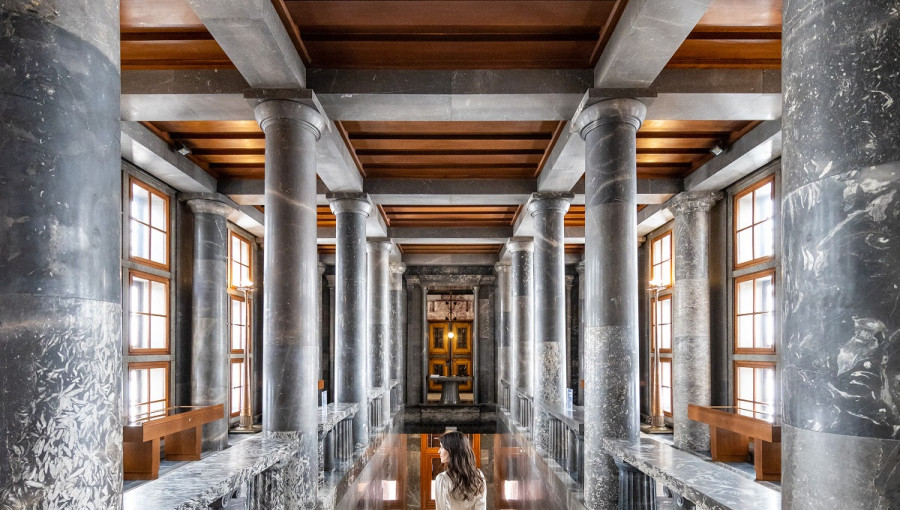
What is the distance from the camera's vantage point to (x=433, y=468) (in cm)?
1131

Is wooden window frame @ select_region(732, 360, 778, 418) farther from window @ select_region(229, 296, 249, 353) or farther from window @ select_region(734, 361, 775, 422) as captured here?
window @ select_region(229, 296, 249, 353)

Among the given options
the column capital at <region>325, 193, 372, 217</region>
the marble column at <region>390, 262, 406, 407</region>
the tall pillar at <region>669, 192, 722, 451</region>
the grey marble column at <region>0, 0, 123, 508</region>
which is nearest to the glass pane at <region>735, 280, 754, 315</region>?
the tall pillar at <region>669, 192, 722, 451</region>

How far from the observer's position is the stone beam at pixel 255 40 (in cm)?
511

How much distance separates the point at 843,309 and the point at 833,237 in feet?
0.74

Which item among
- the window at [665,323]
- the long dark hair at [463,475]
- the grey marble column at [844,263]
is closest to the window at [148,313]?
the long dark hair at [463,475]

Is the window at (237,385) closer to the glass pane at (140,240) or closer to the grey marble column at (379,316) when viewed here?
the grey marble column at (379,316)

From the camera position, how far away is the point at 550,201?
1159cm

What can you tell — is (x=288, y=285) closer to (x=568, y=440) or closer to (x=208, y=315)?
(x=568, y=440)

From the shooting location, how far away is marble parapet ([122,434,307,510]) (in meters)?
4.20

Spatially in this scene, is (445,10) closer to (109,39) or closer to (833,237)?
(109,39)

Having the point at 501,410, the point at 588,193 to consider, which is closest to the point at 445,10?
the point at 588,193

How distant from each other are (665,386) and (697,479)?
1093 cm

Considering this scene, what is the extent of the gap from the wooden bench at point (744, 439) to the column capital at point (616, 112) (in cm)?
349

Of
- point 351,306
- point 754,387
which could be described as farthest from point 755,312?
point 351,306
